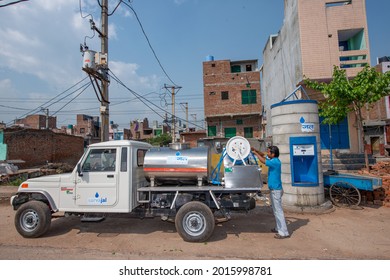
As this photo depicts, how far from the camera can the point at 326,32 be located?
1352 centimetres

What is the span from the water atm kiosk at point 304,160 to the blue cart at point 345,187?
905 mm

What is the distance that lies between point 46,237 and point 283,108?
299 inches

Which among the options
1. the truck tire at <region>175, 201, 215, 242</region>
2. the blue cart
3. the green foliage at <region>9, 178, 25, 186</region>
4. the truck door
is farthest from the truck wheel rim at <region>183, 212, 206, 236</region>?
A: the green foliage at <region>9, 178, 25, 186</region>

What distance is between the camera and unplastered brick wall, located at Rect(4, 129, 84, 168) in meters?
19.5

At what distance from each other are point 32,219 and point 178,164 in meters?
3.57

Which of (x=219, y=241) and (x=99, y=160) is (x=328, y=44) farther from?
(x=99, y=160)

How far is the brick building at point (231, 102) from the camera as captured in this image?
1141 inches

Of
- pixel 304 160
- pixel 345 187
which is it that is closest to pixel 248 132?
pixel 345 187

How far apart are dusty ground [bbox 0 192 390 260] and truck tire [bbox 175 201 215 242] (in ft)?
0.57

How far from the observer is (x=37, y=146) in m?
21.5

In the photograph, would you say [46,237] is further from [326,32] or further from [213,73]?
[213,73]

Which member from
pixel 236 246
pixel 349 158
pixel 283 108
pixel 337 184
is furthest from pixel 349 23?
pixel 236 246
